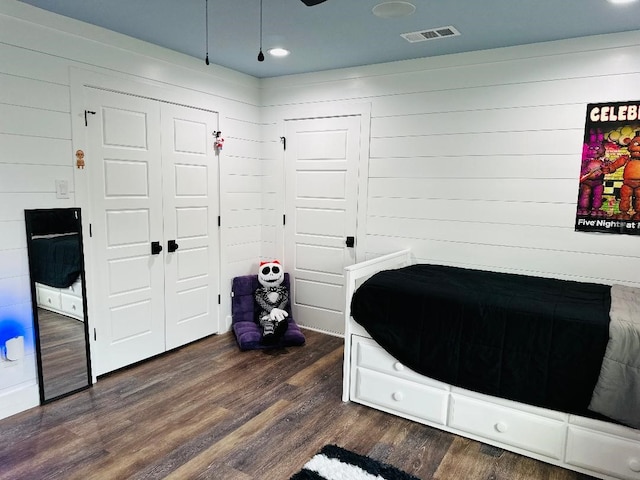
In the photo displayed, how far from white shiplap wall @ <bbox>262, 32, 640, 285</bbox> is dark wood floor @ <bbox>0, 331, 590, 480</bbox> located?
1412 mm

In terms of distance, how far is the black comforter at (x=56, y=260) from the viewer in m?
2.75

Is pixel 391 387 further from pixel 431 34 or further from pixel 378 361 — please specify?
pixel 431 34

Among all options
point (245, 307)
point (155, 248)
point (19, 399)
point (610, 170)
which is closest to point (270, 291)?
point (245, 307)

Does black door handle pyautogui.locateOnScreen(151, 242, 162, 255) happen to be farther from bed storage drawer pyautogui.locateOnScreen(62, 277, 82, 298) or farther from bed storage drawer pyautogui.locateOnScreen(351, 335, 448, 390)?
bed storage drawer pyautogui.locateOnScreen(351, 335, 448, 390)

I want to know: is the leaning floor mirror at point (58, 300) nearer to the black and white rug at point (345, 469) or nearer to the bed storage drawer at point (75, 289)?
the bed storage drawer at point (75, 289)

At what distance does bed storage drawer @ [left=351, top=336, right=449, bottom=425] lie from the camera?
2.59 metres

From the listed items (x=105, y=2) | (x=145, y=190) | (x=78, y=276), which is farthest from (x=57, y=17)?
(x=78, y=276)

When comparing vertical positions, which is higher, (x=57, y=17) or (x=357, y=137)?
(x=57, y=17)

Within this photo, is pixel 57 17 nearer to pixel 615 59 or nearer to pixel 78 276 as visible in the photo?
pixel 78 276

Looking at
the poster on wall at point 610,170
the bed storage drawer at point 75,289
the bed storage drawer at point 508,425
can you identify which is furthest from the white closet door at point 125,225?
the poster on wall at point 610,170

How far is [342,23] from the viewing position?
279 cm

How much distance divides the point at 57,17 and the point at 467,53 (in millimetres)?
2857

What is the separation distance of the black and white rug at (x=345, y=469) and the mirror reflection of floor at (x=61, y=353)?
1.80 meters

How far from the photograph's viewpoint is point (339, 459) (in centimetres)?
227
